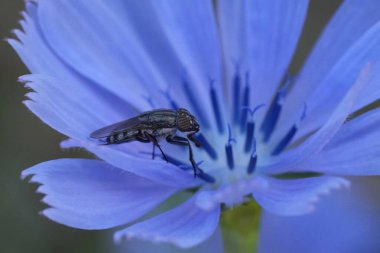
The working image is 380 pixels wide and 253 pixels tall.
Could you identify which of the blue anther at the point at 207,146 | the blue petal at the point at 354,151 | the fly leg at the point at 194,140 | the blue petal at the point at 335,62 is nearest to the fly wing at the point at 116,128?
the fly leg at the point at 194,140

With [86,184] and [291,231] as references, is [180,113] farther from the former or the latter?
[291,231]

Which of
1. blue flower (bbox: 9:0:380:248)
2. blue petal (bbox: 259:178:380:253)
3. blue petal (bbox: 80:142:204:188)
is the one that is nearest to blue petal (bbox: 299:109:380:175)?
blue flower (bbox: 9:0:380:248)

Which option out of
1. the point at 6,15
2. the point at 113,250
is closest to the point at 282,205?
the point at 113,250

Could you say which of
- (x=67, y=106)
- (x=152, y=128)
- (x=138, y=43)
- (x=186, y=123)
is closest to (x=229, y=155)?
(x=186, y=123)

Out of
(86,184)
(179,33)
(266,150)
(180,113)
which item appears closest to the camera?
(86,184)

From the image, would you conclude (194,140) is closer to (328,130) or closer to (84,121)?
(84,121)

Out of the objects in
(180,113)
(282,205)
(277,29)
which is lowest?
(282,205)
